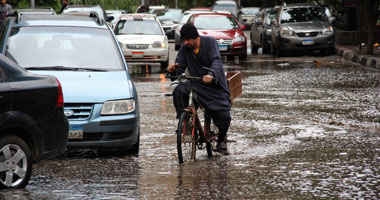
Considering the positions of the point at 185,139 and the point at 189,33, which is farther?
the point at 189,33

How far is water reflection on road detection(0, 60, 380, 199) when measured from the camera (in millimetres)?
7145

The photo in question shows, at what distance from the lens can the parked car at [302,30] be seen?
26.5 meters

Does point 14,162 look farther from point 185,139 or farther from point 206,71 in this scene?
point 206,71

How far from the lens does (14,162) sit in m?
7.16

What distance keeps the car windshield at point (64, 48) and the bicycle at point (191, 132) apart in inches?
57.8

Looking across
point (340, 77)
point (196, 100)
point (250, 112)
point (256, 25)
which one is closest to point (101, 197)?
point (196, 100)

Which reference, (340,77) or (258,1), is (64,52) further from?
(258,1)

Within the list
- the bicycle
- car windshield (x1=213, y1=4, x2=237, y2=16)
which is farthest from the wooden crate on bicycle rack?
car windshield (x1=213, y1=4, x2=237, y2=16)

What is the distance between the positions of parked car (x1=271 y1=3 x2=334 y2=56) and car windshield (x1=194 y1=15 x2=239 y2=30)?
61.3 inches

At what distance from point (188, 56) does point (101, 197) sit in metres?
2.51

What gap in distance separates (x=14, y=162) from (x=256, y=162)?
8.98ft

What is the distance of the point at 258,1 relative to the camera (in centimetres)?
8144

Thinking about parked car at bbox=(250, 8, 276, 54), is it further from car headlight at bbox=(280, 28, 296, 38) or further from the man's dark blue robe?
the man's dark blue robe

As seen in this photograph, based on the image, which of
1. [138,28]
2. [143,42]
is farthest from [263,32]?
[143,42]
